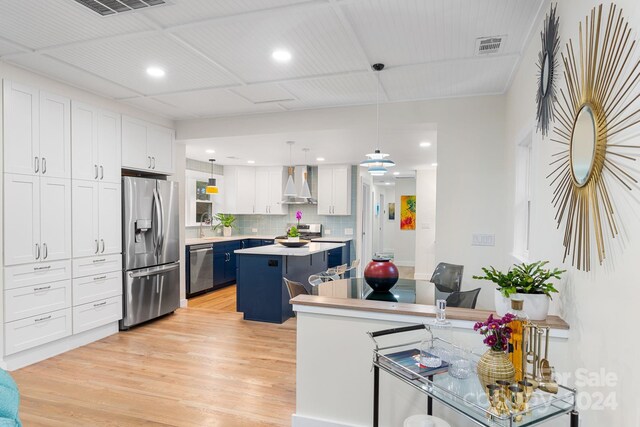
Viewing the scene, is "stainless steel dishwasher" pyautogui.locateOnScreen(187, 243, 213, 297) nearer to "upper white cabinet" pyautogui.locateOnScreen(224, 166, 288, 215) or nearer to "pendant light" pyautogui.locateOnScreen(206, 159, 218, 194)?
"pendant light" pyautogui.locateOnScreen(206, 159, 218, 194)

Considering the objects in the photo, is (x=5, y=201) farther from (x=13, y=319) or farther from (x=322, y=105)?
(x=322, y=105)

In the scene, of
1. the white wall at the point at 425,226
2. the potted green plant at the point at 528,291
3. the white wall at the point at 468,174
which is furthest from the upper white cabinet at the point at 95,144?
the white wall at the point at 425,226

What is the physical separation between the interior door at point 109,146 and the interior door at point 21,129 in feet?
2.18

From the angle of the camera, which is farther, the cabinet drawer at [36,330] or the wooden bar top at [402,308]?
the cabinet drawer at [36,330]

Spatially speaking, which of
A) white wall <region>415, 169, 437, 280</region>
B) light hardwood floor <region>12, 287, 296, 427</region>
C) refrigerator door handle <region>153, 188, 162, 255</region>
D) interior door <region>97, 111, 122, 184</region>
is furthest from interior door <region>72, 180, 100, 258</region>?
white wall <region>415, 169, 437, 280</region>

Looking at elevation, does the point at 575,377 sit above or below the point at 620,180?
below

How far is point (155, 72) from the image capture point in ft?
11.0

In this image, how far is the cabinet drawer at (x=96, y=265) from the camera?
3778 mm

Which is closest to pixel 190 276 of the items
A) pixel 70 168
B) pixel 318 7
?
pixel 70 168

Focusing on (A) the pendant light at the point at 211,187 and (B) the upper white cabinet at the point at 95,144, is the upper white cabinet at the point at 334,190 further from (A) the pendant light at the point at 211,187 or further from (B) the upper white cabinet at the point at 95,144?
(B) the upper white cabinet at the point at 95,144

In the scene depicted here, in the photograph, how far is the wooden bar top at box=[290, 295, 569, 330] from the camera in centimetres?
183

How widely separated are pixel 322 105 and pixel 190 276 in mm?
3636

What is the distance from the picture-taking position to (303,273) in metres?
5.23

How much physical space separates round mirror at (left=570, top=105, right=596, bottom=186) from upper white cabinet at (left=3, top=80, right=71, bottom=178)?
13.3 feet
